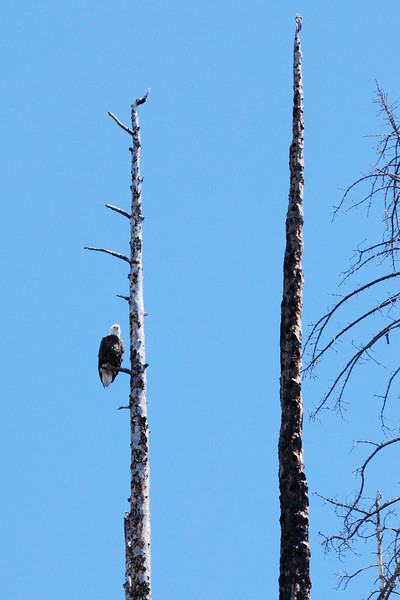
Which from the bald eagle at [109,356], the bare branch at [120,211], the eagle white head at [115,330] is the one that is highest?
the bare branch at [120,211]

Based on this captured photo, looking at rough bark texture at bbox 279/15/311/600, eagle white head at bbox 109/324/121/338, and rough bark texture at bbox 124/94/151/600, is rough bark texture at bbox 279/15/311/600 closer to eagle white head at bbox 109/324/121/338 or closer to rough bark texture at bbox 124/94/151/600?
rough bark texture at bbox 124/94/151/600

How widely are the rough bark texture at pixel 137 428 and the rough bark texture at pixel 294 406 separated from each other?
356 centimetres

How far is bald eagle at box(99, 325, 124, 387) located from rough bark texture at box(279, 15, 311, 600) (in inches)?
238

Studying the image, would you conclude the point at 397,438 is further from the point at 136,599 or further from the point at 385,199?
the point at 136,599

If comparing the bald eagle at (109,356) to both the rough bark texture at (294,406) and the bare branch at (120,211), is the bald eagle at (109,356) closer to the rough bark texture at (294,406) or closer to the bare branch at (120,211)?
the bare branch at (120,211)

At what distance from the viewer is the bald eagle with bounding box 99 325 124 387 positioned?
1586cm

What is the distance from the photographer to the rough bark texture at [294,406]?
8961mm

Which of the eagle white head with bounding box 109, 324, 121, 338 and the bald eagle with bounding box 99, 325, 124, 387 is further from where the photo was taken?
the eagle white head with bounding box 109, 324, 121, 338

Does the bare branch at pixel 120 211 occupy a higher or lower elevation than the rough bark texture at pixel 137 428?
higher

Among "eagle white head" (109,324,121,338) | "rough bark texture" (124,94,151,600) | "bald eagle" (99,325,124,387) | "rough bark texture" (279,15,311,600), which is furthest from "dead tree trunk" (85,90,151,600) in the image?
"rough bark texture" (279,15,311,600)

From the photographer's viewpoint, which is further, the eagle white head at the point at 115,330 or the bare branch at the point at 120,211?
the eagle white head at the point at 115,330

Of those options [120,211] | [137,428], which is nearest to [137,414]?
[137,428]

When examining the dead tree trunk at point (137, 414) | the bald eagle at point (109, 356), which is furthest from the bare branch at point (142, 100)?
the bald eagle at point (109, 356)

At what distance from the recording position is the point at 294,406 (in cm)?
953
